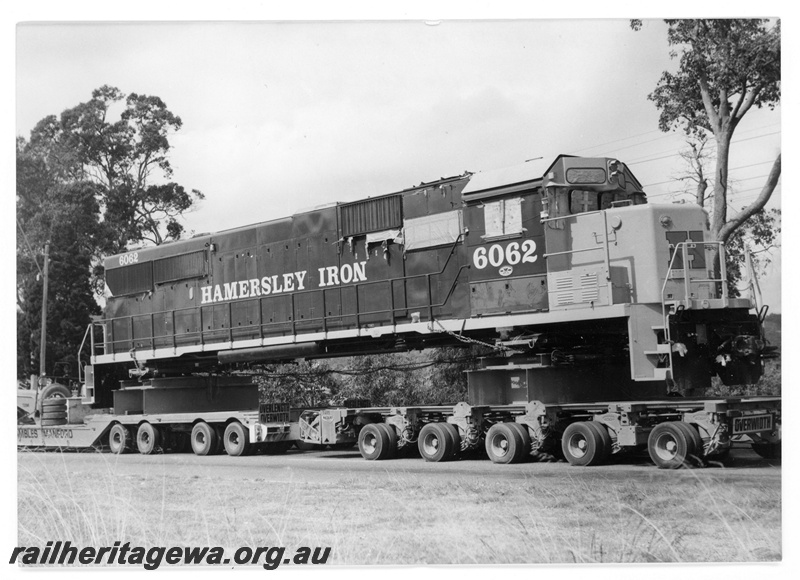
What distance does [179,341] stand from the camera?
70.4ft

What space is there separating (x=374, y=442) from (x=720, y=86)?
10.7 meters

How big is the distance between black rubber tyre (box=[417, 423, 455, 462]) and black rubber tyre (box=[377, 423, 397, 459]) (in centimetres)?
61

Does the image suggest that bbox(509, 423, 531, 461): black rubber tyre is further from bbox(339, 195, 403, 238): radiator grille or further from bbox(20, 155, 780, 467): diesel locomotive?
bbox(339, 195, 403, 238): radiator grille

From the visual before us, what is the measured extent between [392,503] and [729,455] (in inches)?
253

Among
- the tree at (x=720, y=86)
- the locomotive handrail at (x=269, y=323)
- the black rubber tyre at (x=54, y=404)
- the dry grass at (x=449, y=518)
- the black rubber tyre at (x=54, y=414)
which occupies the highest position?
the tree at (x=720, y=86)

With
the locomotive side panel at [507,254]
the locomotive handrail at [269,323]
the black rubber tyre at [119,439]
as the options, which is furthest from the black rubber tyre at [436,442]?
the black rubber tyre at [119,439]

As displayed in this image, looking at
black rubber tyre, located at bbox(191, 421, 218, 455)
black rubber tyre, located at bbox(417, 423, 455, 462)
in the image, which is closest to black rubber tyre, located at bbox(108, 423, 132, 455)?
black rubber tyre, located at bbox(191, 421, 218, 455)

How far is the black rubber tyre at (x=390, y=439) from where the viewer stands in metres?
17.2

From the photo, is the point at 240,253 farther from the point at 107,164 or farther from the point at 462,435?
the point at 107,164

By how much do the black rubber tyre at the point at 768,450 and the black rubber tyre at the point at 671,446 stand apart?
7.42 ft

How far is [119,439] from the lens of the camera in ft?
72.7

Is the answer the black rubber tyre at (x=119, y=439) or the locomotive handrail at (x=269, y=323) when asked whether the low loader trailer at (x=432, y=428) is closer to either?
the black rubber tyre at (x=119, y=439)

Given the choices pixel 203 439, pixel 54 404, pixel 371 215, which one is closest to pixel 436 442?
pixel 371 215

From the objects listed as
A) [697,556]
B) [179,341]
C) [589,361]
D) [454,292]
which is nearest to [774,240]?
[589,361]
